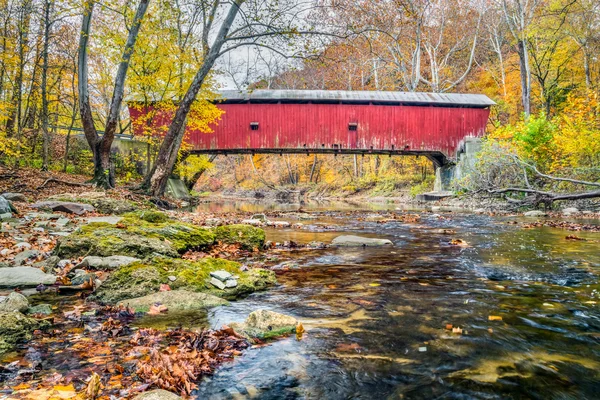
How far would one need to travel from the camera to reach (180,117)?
437 inches

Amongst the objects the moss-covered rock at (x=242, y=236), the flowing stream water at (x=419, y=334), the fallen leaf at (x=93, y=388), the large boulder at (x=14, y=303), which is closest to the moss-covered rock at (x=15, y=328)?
the flowing stream water at (x=419, y=334)

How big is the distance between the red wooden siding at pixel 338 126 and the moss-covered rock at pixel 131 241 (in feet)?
51.6

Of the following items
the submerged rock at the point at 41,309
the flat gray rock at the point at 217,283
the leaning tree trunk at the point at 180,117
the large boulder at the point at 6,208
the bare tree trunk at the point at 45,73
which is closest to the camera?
the submerged rock at the point at 41,309

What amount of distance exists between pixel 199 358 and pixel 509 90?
31.4 m

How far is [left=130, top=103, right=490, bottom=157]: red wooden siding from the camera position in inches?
822

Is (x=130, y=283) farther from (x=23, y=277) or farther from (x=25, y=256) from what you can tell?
(x=25, y=256)

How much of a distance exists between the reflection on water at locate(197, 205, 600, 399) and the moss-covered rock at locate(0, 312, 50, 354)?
3.78 feet

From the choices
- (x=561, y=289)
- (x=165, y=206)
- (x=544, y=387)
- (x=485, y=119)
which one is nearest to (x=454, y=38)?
(x=485, y=119)

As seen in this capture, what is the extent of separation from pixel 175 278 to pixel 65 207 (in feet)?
19.0

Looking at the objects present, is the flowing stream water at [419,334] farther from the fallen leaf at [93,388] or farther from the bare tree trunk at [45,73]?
the bare tree trunk at [45,73]

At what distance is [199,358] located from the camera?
204 centimetres

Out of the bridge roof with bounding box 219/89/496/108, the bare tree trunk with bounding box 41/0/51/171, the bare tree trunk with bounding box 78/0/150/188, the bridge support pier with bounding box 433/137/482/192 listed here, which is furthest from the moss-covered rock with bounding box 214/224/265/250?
the bridge roof with bounding box 219/89/496/108

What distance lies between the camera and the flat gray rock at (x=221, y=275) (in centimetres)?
371

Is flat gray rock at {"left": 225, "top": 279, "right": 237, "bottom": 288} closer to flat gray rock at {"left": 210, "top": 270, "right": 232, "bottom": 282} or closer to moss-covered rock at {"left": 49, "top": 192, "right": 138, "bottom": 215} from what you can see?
flat gray rock at {"left": 210, "top": 270, "right": 232, "bottom": 282}
